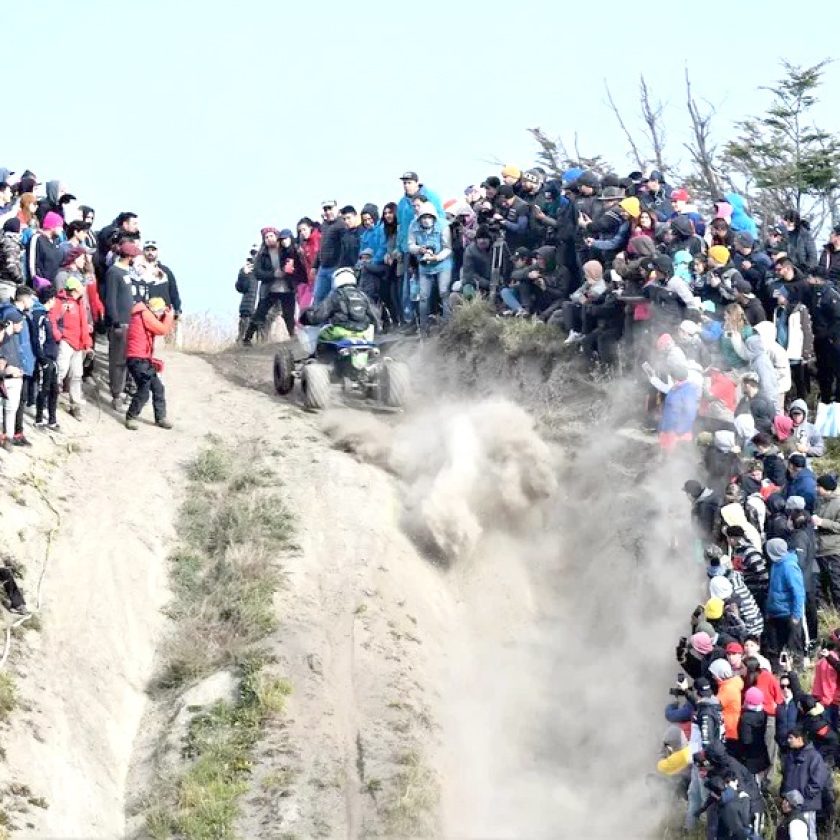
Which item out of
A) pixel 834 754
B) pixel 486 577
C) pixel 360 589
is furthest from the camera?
pixel 486 577

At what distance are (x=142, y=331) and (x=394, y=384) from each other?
377 cm

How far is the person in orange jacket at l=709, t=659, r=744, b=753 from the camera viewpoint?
14.1m

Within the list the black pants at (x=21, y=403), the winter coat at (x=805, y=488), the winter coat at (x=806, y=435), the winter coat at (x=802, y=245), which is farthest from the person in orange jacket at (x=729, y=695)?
the black pants at (x=21, y=403)

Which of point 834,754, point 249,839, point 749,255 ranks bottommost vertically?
point 249,839

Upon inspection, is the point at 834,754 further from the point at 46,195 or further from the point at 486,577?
the point at 46,195

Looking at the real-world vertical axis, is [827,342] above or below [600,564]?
above

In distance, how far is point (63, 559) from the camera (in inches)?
691

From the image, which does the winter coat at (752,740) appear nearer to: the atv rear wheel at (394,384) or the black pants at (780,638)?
the black pants at (780,638)

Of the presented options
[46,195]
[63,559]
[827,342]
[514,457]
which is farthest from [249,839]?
[46,195]

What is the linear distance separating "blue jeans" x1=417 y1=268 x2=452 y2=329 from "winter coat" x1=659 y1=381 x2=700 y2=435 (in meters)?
6.85


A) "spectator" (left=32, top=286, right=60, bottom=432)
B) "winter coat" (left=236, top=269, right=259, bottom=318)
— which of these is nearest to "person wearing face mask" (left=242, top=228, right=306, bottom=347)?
"winter coat" (left=236, top=269, right=259, bottom=318)

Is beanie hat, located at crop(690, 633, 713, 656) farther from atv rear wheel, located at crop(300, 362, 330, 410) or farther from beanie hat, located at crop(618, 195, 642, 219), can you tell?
atv rear wheel, located at crop(300, 362, 330, 410)

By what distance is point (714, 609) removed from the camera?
15.1 metres

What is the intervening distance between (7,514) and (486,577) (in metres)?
5.76
